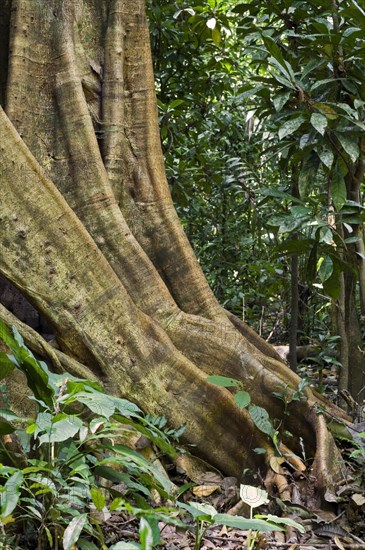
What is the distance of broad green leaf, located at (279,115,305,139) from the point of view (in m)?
3.43

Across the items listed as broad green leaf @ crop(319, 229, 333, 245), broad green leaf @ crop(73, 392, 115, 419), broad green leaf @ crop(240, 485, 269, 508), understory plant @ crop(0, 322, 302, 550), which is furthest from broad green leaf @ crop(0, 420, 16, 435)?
broad green leaf @ crop(319, 229, 333, 245)

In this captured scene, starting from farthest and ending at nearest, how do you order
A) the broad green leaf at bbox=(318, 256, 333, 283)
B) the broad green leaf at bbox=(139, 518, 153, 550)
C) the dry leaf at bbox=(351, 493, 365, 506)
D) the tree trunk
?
the broad green leaf at bbox=(318, 256, 333, 283) → the tree trunk → the dry leaf at bbox=(351, 493, 365, 506) → the broad green leaf at bbox=(139, 518, 153, 550)

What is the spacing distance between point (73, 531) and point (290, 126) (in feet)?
7.40

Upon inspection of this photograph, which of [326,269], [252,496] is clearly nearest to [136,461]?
[252,496]

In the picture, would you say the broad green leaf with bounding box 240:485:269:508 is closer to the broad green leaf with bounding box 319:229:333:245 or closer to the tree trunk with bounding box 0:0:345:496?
the tree trunk with bounding box 0:0:345:496

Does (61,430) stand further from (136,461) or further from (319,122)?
(319,122)

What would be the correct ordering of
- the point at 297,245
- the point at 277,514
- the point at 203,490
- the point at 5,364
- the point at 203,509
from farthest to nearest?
the point at 297,245 < the point at 203,490 < the point at 277,514 < the point at 5,364 < the point at 203,509

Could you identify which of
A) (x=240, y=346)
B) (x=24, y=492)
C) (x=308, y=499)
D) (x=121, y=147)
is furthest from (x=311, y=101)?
(x=24, y=492)

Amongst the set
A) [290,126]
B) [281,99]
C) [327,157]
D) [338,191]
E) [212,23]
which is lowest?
[338,191]

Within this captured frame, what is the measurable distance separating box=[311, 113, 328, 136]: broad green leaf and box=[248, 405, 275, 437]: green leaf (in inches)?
49.4

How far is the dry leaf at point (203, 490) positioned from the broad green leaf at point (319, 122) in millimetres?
1600

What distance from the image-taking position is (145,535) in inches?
65.9

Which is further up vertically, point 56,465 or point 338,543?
point 56,465

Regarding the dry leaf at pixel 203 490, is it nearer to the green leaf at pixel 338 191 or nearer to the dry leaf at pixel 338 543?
the dry leaf at pixel 338 543
